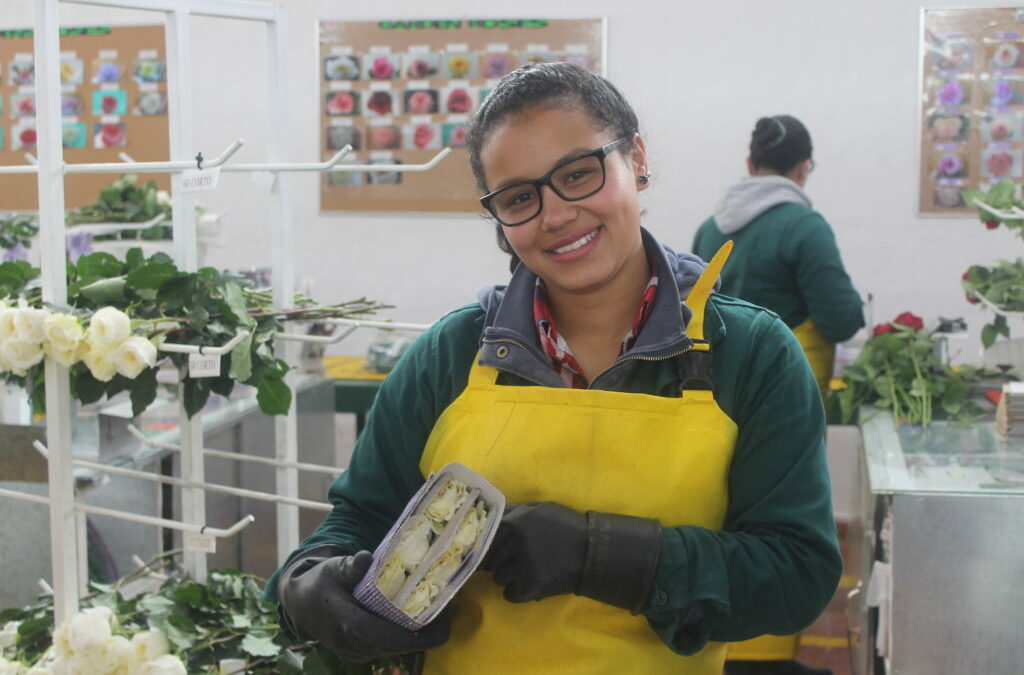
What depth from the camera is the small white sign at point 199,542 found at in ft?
6.51

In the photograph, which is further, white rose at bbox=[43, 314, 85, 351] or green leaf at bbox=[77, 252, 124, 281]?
green leaf at bbox=[77, 252, 124, 281]

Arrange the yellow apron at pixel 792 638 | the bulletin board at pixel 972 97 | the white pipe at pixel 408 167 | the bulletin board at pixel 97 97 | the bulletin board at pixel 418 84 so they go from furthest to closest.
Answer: the bulletin board at pixel 97 97 < the bulletin board at pixel 418 84 < the bulletin board at pixel 972 97 < the yellow apron at pixel 792 638 < the white pipe at pixel 408 167

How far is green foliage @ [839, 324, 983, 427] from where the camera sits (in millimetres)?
3031

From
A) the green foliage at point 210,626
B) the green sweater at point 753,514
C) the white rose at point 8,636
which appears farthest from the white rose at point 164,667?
the green sweater at point 753,514

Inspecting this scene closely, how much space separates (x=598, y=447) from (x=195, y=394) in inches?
40.1

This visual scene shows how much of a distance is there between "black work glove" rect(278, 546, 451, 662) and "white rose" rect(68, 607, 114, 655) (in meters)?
0.73

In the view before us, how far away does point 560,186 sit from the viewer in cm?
131

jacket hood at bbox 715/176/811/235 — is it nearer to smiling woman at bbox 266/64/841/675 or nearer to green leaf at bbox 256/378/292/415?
green leaf at bbox 256/378/292/415

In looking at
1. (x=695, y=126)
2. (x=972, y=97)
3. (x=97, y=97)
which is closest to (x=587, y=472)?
Answer: (x=695, y=126)

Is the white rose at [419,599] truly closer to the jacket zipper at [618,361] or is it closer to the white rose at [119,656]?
the jacket zipper at [618,361]

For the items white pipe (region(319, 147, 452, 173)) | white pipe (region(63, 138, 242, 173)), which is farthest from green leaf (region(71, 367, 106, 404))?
white pipe (region(319, 147, 452, 173))

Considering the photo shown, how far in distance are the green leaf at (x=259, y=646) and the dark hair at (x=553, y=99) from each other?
1.10m

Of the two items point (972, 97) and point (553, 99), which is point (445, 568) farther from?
point (972, 97)

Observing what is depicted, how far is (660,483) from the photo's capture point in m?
1.29
